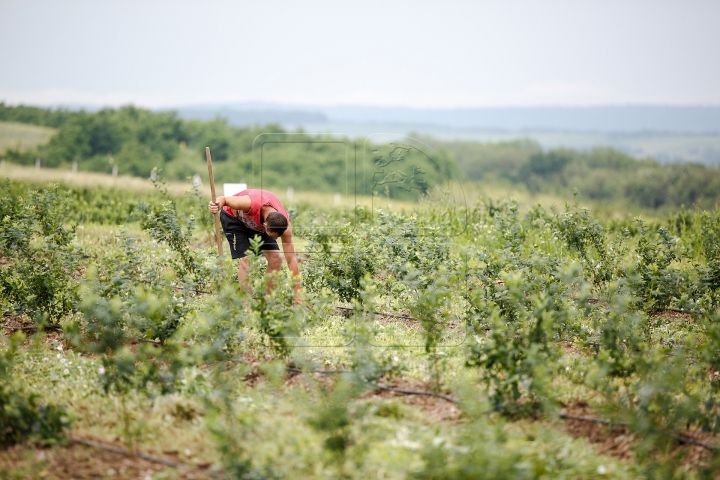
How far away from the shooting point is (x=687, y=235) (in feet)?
31.4

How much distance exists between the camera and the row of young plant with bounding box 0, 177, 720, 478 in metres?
3.70

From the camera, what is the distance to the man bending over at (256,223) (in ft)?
19.7

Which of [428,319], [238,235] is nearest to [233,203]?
[238,235]

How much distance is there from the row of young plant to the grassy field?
3674cm

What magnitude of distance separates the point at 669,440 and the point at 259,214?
4.04m

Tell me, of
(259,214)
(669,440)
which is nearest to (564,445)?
(669,440)

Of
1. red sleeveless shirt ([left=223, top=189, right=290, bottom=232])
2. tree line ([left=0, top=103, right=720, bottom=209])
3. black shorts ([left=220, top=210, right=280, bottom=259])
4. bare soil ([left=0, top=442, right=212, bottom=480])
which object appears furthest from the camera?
tree line ([left=0, top=103, right=720, bottom=209])

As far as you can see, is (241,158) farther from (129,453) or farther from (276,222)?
(129,453)

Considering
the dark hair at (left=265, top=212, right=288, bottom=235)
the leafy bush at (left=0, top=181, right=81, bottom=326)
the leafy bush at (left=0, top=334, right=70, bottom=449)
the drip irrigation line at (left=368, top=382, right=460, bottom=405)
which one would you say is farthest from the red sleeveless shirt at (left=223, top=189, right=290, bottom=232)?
the leafy bush at (left=0, top=334, right=70, bottom=449)

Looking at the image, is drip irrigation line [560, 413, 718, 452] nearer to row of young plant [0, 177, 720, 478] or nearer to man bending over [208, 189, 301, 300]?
row of young plant [0, 177, 720, 478]

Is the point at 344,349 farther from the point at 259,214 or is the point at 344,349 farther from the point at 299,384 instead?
the point at 259,214

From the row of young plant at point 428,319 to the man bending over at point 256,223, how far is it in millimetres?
304

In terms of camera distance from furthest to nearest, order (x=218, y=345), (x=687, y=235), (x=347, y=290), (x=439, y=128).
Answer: (x=439, y=128), (x=687, y=235), (x=347, y=290), (x=218, y=345)

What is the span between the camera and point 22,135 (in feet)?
144
